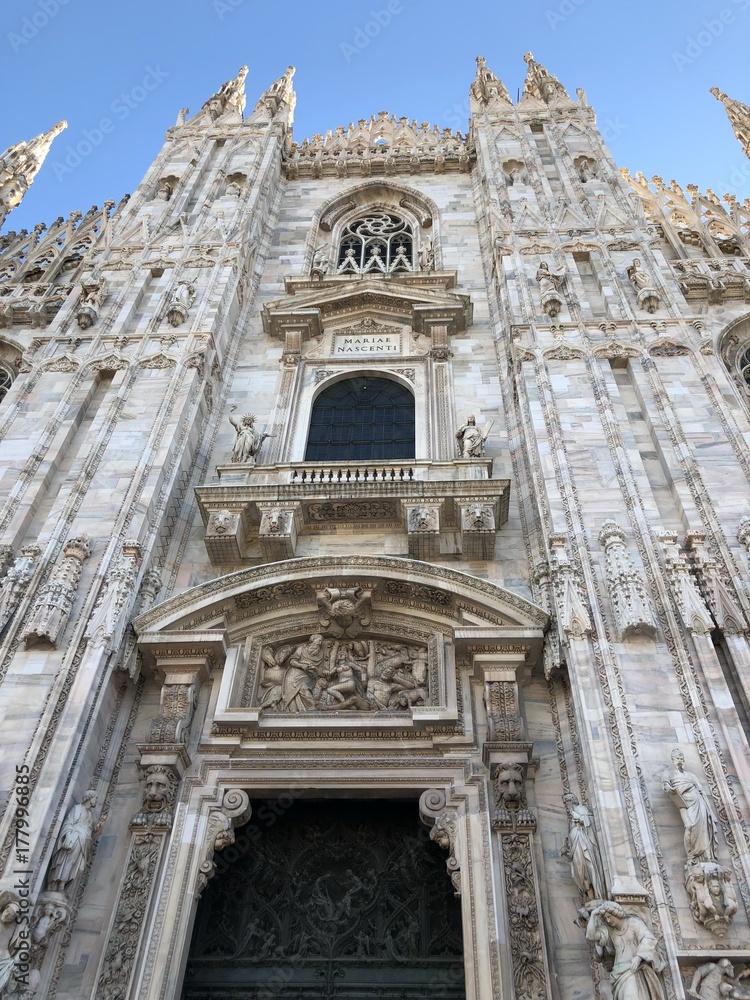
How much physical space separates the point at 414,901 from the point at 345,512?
517 cm

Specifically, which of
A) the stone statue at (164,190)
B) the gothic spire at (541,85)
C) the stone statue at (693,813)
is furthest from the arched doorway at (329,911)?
the gothic spire at (541,85)

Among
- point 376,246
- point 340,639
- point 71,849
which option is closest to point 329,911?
point 71,849

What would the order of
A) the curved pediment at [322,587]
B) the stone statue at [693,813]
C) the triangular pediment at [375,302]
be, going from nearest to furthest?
the stone statue at [693,813] → the curved pediment at [322,587] → the triangular pediment at [375,302]

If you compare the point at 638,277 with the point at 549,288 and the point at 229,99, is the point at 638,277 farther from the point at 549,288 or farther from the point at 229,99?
the point at 229,99

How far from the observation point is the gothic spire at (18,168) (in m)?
20.1

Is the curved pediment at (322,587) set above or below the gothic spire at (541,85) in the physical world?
below

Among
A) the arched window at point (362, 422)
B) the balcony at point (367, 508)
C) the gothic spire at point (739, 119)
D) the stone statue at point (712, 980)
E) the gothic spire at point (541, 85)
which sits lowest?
the stone statue at point (712, 980)

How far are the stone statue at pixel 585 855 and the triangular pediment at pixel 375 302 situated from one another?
1022cm

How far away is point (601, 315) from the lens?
14516 millimetres

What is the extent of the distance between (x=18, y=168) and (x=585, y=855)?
20169 millimetres

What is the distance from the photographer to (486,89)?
2350 centimetres

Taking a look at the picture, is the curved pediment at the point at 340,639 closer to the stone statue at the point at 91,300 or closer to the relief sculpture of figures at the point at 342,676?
the relief sculpture of figures at the point at 342,676

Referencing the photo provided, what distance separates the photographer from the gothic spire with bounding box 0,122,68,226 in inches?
790

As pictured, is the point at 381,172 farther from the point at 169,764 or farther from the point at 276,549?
the point at 169,764
